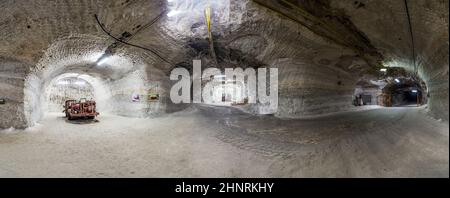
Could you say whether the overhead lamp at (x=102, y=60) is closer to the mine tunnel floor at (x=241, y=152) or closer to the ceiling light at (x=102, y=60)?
the ceiling light at (x=102, y=60)

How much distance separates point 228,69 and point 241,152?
8.70 metres

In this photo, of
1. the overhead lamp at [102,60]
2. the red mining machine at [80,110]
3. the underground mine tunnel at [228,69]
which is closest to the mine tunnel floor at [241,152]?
the underground mine tunnel at [228,69]

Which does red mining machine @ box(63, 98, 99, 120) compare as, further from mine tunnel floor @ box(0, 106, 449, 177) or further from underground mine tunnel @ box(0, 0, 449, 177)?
mine tunnel floor @ box(0, 106, 449, 177)

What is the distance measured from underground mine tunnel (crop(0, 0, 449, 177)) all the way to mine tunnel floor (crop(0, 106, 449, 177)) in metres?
0.03

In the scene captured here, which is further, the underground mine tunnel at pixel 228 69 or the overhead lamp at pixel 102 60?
the overhead lamp at pixel 102 60

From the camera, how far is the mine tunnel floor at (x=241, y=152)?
139 inches

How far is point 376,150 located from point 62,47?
27.1ft

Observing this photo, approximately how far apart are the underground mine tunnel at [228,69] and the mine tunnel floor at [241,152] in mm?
27

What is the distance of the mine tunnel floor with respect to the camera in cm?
353

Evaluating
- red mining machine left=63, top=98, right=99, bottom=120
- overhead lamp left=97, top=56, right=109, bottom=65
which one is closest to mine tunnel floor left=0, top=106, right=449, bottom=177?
red mining machine left=63, top=98, right=99, bottom=120

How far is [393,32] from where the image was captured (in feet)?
18.5

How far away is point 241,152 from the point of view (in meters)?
5.15

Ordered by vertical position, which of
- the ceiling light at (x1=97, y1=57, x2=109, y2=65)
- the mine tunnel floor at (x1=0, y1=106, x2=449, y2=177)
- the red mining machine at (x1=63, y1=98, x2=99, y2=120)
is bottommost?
the mine tunnel floor at (x1=0, y1=106, x2=449, y2=177)

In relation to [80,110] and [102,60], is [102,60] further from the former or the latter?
[80,110]
